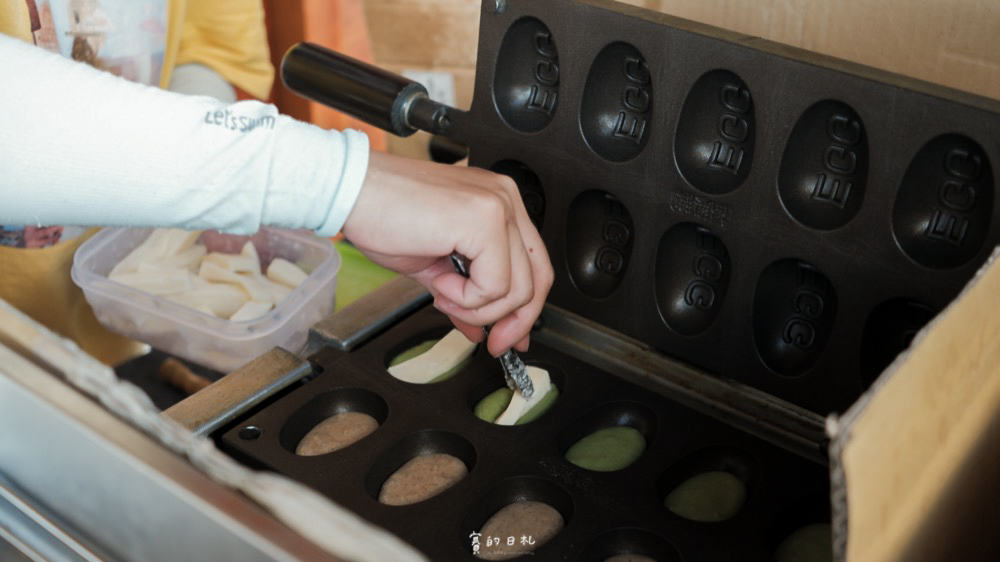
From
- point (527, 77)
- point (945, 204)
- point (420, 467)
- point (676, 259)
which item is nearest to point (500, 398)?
point (420, 467)

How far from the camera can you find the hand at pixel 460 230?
0.80m

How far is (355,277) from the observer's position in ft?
4.93

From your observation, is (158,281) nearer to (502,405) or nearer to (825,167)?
(502,405)

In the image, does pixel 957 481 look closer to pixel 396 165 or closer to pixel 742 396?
pixel 742 396

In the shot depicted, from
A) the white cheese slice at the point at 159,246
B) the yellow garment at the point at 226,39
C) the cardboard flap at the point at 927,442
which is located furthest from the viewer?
the yellow garment at the point at 226,39

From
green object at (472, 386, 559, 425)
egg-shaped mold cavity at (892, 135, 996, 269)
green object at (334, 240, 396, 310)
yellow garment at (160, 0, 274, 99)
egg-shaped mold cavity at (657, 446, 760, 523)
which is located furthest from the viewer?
yellow garment at (160, 0, 274, 99)

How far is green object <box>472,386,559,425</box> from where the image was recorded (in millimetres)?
898

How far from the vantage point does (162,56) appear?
1471 millimetres

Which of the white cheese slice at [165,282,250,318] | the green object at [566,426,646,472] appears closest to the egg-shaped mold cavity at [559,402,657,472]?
the green object at [566,426,646,472]

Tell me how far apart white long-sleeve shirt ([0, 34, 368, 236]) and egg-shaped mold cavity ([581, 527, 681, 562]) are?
342 mm

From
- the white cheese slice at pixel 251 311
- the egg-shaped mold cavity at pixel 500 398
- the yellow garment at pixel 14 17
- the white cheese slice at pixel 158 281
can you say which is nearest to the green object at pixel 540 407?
the egg-shaped mold cavity at pixel 500 398

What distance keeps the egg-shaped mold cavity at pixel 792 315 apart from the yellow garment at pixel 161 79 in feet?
3.31

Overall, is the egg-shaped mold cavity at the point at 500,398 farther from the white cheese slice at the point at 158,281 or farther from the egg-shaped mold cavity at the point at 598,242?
the white cheese slice at the point at 158,281

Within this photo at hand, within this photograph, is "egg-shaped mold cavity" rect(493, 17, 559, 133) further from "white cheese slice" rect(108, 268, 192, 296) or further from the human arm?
"white cheese slice" rect(108, 268, 192, 296)
